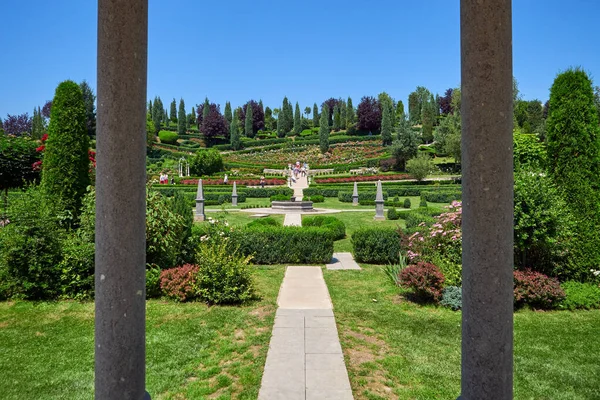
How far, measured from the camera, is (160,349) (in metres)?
5.17

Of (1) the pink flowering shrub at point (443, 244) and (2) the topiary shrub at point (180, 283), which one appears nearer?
(2) the topiary shrub at point (180, 283)

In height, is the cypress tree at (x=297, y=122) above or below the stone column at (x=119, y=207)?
above

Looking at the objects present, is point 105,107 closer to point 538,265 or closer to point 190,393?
point 190,393

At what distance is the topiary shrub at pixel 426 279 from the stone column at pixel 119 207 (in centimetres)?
628

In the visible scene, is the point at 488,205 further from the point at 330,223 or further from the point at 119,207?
the point at 330,223

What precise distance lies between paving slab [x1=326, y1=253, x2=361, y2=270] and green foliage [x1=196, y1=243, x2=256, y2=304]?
3.84 m

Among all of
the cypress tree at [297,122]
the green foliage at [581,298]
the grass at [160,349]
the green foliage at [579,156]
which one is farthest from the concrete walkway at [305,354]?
the cypress tree at [297,122]

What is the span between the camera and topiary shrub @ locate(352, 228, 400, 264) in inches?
442

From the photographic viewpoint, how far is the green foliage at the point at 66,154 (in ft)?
30.9

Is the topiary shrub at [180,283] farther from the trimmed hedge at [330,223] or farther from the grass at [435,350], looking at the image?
the trimmed hedge at [330,223]

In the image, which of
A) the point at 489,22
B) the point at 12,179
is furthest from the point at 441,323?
the point at 12,179

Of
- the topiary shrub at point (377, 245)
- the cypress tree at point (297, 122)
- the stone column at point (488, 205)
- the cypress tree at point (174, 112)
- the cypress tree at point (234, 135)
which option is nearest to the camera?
the stone column at point (488, 205)

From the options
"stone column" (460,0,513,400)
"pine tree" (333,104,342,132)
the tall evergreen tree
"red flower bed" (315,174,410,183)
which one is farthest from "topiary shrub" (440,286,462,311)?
the tall evergreen tree

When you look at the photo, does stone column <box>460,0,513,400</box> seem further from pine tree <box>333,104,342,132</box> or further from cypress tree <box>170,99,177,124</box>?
cypress tree <box>170,99,177,124</box>
